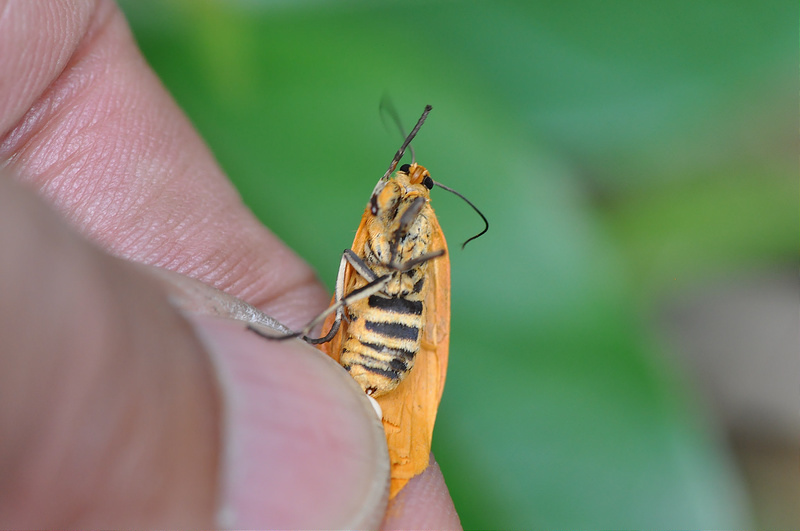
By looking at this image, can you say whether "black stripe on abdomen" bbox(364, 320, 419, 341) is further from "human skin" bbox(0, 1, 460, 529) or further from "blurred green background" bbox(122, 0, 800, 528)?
"blurred green background" bbox(122, 0, 800, 528)

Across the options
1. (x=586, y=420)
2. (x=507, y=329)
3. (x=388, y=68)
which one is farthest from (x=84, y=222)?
(x=586, y=420)

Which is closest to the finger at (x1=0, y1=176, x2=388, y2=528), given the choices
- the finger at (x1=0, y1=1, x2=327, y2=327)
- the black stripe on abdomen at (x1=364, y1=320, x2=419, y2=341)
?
the black stripe on abdomen at (x1=364, y1=320, x2=419, y2=341)

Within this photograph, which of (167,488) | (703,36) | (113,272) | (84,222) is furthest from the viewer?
(703,36)

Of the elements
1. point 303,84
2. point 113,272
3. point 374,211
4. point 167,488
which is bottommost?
point 167,488

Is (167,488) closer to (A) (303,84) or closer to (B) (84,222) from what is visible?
(B) (84,222)

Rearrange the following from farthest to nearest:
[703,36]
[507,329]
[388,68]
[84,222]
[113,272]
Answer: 1. [703,36]
2. [388,68]
3. [507,329]
4. [84,222]
5. [113,272]

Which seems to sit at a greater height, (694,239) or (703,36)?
(703,36)

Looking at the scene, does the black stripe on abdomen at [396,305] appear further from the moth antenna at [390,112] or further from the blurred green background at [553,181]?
the moth antenna at [390,112]
